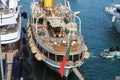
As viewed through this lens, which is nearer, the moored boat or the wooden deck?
the wooden deck

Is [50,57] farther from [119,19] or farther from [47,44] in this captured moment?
[119,19]

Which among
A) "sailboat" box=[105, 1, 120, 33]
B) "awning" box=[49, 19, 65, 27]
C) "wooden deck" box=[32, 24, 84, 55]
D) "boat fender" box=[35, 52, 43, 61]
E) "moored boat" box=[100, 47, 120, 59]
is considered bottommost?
"moored boat" box=[100, 47, 120, 59]

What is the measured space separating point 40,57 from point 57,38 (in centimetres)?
461

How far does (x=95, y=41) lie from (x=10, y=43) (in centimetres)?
2341

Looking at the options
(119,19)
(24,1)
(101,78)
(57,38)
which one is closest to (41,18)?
(57,38)

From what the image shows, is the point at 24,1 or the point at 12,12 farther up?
the point at 12,12

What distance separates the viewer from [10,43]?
46.3 meters

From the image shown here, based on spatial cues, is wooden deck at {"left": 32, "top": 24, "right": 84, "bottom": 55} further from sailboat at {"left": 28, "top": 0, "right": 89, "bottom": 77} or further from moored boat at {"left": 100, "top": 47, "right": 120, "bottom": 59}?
moored boat at {"left": 100, "top": 47, "right": 120, "bottom": 59}

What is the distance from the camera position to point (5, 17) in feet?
148

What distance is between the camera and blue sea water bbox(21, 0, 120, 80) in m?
49.8

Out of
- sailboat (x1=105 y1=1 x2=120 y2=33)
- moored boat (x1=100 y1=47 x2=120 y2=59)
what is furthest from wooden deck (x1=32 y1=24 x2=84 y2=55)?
sailboat (x1=105 y1=1 x2=120 y2=33)

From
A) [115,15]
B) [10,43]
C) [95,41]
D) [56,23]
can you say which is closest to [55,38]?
[56,23]

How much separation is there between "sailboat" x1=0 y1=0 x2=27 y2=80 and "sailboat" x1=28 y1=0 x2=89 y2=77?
3.32m

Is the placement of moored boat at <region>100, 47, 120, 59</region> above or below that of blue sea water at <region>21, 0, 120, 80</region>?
above
